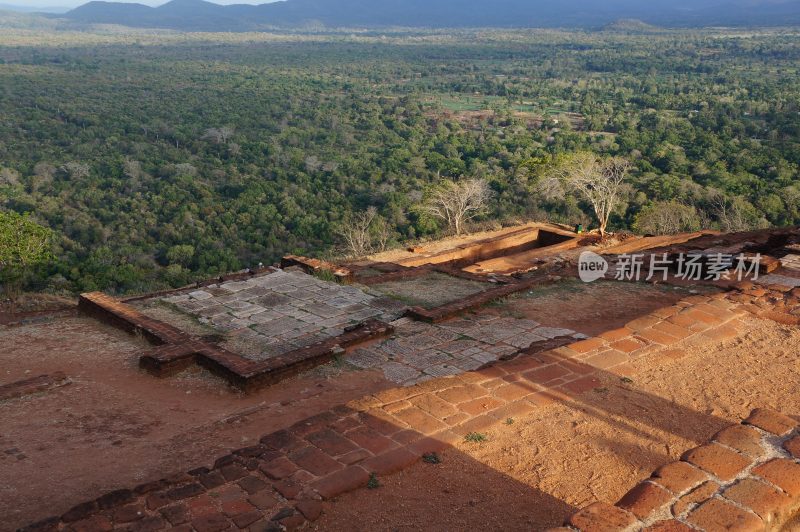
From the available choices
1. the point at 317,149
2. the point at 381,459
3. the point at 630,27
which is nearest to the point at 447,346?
the point at 381,459

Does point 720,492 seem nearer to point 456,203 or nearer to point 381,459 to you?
point 381,459

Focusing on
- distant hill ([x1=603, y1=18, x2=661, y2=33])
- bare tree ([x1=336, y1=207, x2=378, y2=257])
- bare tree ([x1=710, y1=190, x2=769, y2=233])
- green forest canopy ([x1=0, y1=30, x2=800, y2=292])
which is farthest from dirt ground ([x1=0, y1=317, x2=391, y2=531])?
distant hill ([x1=603, y1=18, x2=661, y2=33])

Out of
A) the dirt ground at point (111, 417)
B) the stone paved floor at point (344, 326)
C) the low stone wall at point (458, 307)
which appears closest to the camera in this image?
the dirt ground at point (111, 417)

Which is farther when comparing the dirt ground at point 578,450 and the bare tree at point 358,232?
the bare tree at point 358,232

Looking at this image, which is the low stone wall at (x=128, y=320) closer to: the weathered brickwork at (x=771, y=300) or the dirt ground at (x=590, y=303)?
the dirt ground at (x=590, y=303)

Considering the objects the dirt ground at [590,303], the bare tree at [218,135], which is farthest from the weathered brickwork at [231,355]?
the bare tree at [218,135]

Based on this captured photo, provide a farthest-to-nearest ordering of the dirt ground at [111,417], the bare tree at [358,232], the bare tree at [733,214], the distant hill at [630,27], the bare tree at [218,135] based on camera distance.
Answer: the distant hill at [630,27] → the bare tree at [218,135] → the bare tree at [733,214] → the bare tree at [358,232] → the dirt ground at [111,417]

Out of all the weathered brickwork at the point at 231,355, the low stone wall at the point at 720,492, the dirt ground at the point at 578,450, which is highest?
the low stone wall at the point at 720,492
